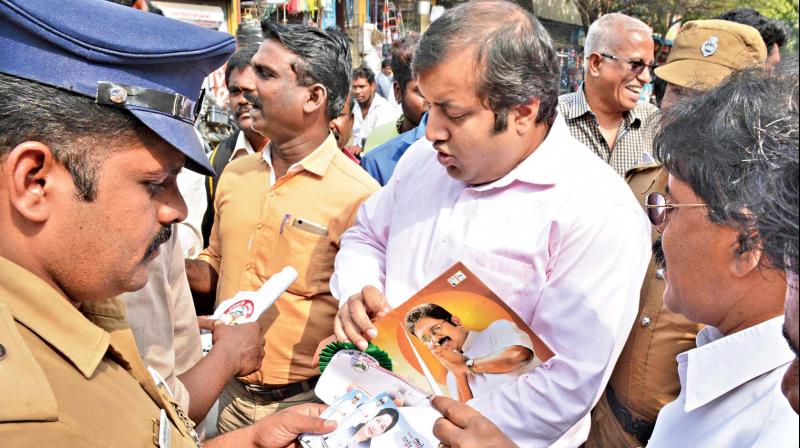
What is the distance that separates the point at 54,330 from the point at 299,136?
2.05m

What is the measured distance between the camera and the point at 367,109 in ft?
31.3

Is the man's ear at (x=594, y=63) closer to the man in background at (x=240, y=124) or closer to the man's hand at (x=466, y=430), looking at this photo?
the man in background at (x=240, y=124)

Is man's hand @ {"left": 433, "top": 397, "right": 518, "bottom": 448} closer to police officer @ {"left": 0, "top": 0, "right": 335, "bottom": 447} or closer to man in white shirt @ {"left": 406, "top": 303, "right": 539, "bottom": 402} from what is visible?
man in white shirt @ {"left": 406, "top": 303, "right": 539, "bottom": 402}

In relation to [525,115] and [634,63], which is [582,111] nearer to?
[634,63]

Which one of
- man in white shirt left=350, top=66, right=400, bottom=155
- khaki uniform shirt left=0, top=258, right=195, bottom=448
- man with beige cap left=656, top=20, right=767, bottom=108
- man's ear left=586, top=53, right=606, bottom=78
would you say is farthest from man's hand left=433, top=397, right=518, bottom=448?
man in white shirt left=350, top=66, right=400, bottom=155

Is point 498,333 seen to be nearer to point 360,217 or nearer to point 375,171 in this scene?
point 360,217

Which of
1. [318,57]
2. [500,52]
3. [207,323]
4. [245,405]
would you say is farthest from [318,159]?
[500,52]

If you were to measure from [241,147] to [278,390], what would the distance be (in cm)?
158

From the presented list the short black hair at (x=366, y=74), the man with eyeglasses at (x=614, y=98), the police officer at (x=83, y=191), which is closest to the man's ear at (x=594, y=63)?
the man with eyeglasses at (x=614, y=98)

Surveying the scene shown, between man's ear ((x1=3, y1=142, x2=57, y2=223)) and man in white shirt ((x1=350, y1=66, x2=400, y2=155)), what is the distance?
7279 mm

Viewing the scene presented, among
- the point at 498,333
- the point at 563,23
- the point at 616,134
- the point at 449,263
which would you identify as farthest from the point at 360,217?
the point at 563,23

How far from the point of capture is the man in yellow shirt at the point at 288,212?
2914 millimetres

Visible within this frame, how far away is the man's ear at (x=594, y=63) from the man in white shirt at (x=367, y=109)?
4.39 meters

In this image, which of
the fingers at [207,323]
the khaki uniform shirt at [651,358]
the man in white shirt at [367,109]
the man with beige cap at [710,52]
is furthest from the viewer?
the man in white shirt at [367,109]
